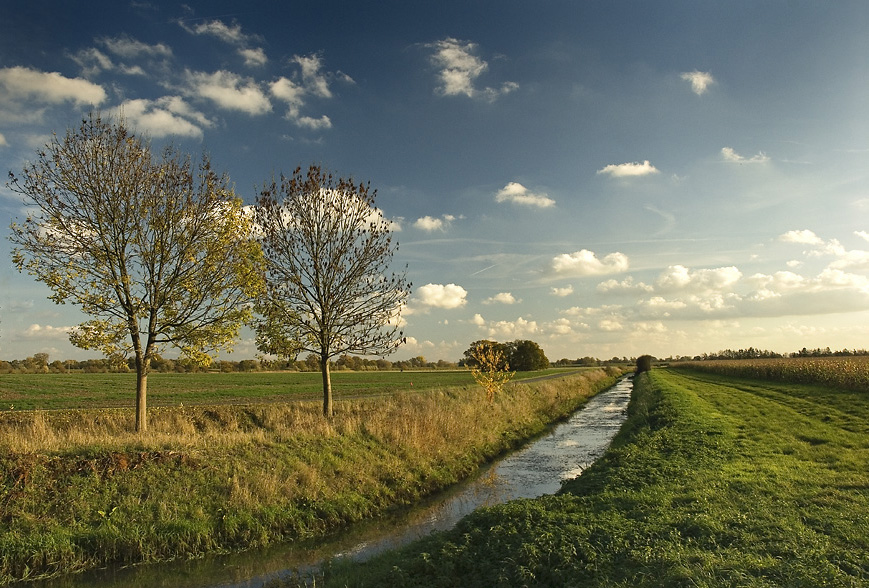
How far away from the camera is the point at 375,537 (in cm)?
1299

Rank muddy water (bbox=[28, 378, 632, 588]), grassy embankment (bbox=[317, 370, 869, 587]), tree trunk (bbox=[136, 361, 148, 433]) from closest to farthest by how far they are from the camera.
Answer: grassy embankment (bbox=[317, 370, 869, 587]), muddy water (bbox=[28, 378, 632, 588]), tree trunk (bbox=[136, 361, 148, 433])

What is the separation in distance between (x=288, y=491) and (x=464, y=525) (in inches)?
239

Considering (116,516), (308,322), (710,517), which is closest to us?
(710,517)

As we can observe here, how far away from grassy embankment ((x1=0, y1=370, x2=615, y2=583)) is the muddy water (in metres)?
0.58

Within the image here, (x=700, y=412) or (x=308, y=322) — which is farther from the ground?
(x=308, y=322)

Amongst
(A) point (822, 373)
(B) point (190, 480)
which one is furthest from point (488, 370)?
(A) point (822, 373)

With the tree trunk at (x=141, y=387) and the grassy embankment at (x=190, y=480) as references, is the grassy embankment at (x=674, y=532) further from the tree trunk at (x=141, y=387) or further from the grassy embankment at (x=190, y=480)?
the tree trunk at (x=141, y=387)

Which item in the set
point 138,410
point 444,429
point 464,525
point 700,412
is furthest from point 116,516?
point 700,412

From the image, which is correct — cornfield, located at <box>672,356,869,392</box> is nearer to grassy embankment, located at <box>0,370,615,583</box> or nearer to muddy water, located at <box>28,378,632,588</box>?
Result: muddy water, located at <box>28,378,632,588</box>

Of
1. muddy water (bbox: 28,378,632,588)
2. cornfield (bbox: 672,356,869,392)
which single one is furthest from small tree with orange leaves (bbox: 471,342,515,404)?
cornfield (bbox: 672,356,869,392)

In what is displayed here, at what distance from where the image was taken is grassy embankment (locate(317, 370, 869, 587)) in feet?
23.4

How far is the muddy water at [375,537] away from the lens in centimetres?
1034

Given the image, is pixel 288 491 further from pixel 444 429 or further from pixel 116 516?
pixel 444 429

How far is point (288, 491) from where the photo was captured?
46.8ft
